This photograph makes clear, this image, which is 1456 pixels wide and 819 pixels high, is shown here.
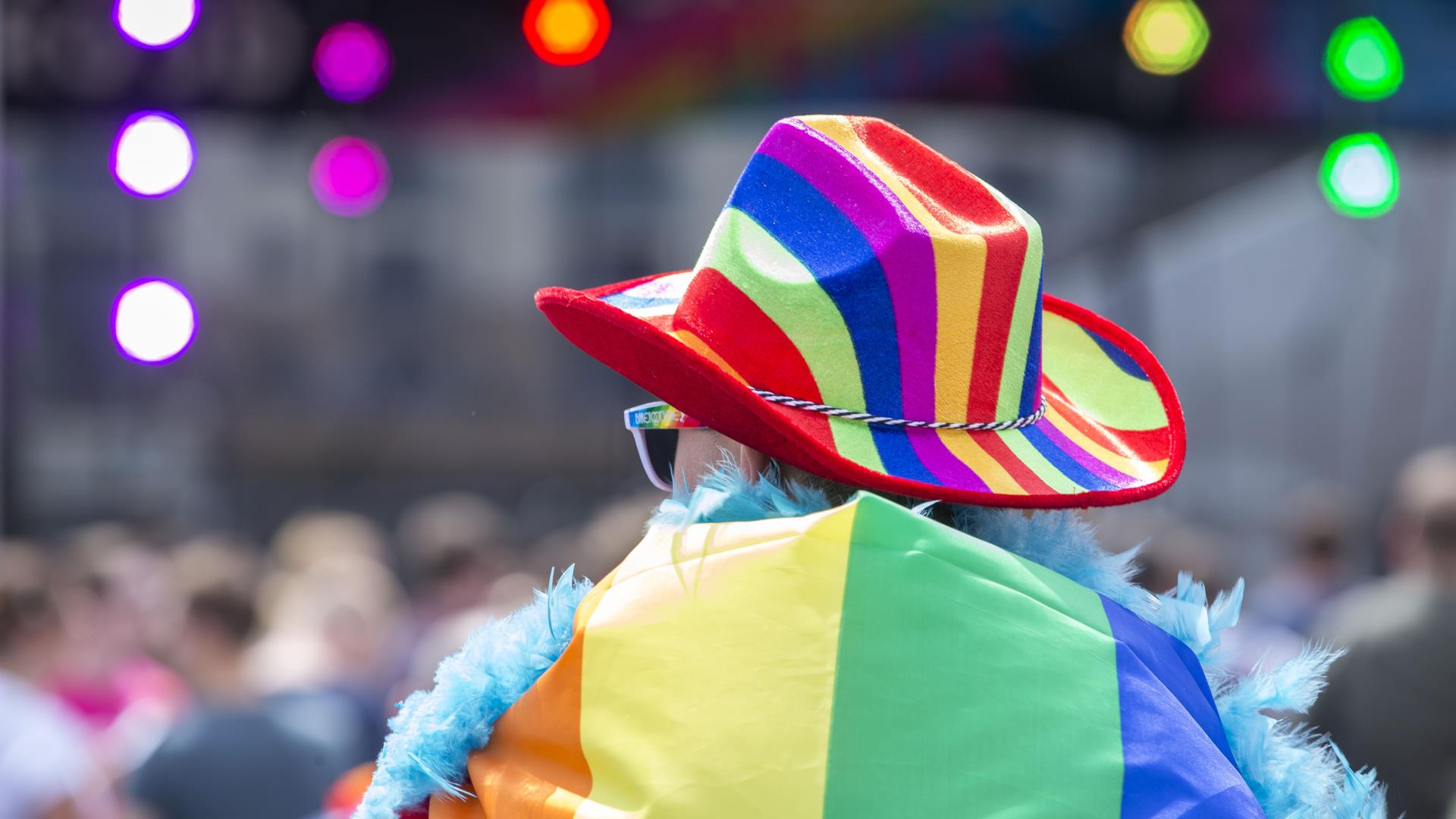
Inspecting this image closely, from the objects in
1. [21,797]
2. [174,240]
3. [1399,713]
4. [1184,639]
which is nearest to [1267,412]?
[1399,713]

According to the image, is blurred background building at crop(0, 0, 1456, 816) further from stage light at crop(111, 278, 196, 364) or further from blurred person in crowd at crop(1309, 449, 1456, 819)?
blurred person in crowd at crop(1309, 449, 1456, 819)

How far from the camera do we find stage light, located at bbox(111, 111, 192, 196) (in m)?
6.33

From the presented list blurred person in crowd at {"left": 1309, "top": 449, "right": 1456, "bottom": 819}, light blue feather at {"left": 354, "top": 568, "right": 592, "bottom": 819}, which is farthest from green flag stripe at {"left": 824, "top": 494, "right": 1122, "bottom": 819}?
blurred person in crowd at {"left": 1309, "top": 449, "right": 1456, "bottom": 819}

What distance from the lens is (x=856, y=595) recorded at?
1.03m

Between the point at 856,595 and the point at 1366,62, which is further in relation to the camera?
the point at 1366,62

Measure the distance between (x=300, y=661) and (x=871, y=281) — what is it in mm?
3429

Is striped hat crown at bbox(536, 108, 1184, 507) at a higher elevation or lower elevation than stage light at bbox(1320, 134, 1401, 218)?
higher

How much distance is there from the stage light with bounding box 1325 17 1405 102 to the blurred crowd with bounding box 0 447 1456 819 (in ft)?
7.92

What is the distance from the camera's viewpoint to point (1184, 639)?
4.01 ft

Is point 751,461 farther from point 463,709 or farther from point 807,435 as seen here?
point 463,709

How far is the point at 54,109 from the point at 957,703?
6.01m

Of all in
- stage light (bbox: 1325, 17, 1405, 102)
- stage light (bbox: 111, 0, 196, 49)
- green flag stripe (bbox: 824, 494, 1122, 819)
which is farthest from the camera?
stage light (bbox: 1325, 17, 1405, 102)

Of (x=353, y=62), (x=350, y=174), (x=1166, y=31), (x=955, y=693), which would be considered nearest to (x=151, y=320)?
(x=350, y=174)

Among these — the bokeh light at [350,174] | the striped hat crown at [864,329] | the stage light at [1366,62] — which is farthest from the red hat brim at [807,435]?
the bokeh light at [350,174]
